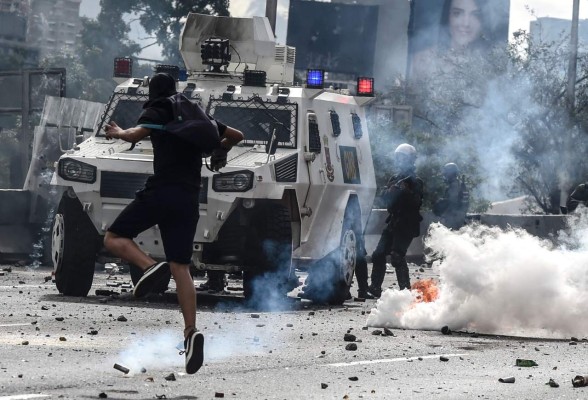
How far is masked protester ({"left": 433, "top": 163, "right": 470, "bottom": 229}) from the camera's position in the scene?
63.3ft

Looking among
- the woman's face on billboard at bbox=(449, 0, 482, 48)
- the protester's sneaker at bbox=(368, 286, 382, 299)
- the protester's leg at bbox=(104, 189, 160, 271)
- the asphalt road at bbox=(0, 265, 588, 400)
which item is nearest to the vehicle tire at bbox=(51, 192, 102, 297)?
the asphalt road at bbox=(0, 265, 588, 400)

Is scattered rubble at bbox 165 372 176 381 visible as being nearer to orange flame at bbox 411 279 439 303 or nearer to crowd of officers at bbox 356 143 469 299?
orange flame at bbox 411 279 439 303

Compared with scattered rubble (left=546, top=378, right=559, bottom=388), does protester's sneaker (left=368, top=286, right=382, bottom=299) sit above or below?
below

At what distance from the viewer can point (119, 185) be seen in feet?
50.0

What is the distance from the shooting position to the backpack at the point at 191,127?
943cm

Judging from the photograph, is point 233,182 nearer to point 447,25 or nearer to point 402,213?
point 402,213

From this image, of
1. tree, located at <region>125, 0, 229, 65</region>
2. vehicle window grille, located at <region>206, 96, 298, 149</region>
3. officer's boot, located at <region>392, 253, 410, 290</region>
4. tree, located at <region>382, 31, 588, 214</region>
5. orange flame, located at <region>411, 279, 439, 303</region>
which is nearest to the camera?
orange flame, located at <region>411, 279, 439, 303</region>

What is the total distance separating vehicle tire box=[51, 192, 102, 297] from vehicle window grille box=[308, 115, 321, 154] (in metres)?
2.47

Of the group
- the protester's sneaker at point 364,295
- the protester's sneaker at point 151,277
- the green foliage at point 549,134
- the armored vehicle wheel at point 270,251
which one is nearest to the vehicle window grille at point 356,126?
the protester's sneaker at point 364,295

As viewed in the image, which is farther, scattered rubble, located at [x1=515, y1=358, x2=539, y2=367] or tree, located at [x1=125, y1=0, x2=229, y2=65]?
tree, located at [x1=125, y1=0, x2=229, y2=65]

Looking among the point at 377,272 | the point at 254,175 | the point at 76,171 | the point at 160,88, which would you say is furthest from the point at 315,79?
the point at 160,88

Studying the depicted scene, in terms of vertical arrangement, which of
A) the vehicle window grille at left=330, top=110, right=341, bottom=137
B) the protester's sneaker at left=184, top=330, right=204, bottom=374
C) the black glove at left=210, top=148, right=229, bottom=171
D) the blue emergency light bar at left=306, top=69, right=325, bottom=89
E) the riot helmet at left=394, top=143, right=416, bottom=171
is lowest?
the protester's sneaker at left=184, top=330, right=204, bottom=374

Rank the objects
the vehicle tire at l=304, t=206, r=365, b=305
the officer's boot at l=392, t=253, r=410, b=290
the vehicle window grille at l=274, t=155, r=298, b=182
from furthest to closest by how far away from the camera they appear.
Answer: the officer's boot at l=392, t=253, r=410, b=290
the vehicle tire at l=304, t=206, r=365, b=305
the vehicle window grille at l=274, t=155, r=298, b=182

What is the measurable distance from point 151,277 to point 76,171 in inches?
243
